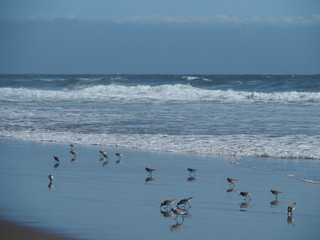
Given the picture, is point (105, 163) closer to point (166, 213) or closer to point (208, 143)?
point (208, 143)

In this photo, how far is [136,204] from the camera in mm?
7320

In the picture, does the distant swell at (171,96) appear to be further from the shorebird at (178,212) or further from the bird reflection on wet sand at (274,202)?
the shorebird at (178,212)

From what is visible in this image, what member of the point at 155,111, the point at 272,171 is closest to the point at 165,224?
the point at 272,171

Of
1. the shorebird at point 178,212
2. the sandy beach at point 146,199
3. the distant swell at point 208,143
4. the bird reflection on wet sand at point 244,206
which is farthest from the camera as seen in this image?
the distant swell at point 208,143

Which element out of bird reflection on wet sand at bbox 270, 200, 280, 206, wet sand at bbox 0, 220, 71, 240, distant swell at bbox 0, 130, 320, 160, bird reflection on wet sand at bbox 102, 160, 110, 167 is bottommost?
wet sand at bbox 0, 220, 71, 240

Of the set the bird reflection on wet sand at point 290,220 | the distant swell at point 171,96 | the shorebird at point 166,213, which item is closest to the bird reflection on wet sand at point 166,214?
the shorebird at point 166,213

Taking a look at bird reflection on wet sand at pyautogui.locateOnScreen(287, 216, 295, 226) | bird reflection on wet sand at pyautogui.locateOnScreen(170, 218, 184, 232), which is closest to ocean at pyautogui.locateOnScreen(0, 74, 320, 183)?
bird reflection on wet sand at pyautogui.locateOnScreen(287, 216, 295, 226)

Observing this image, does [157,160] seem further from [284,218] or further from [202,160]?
[284,218]

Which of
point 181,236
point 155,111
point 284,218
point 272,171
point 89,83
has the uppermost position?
point 89,83

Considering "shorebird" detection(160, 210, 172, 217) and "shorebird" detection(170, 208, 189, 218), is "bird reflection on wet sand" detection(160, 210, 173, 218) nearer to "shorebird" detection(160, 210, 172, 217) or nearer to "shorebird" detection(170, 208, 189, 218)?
"shorebird" detection(160, 210, 172, 217)

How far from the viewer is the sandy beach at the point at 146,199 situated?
6086mm

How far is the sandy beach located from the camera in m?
6.09

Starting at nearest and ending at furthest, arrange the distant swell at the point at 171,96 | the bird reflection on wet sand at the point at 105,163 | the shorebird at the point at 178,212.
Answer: the shorebird at the point at 178,212
the bird reflection on wet sand at the point at 105,163
the distant swell at the point at 171,96

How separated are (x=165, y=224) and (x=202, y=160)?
491 cm
